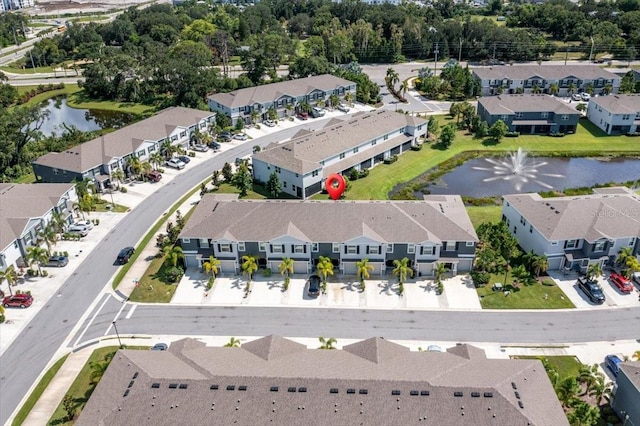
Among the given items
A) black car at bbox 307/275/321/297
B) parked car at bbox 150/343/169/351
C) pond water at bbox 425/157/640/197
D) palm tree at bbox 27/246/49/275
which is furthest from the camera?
pond water at bbox 425/157/640/197

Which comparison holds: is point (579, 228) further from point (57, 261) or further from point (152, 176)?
point (152, 176)

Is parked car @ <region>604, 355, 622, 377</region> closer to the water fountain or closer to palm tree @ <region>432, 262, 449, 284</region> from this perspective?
palm tree @ <region>432, 262, 449, 284</region>

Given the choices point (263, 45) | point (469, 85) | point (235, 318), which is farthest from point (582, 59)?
point (235, 318)

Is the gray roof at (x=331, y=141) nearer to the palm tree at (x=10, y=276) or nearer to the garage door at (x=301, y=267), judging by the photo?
the garage door at (x=301, y=267)

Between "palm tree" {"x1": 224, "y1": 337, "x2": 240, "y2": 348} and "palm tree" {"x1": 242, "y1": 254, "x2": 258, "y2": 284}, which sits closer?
"palm tree" {"x1": 224, "y1": 337, "x2": 240, "y2": 348}

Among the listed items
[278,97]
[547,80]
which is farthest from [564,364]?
[547,80]

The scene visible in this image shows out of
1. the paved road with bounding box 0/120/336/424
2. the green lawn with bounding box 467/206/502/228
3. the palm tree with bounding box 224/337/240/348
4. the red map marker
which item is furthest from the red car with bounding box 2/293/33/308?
the green lawn with bounding box 467/206/502/228
